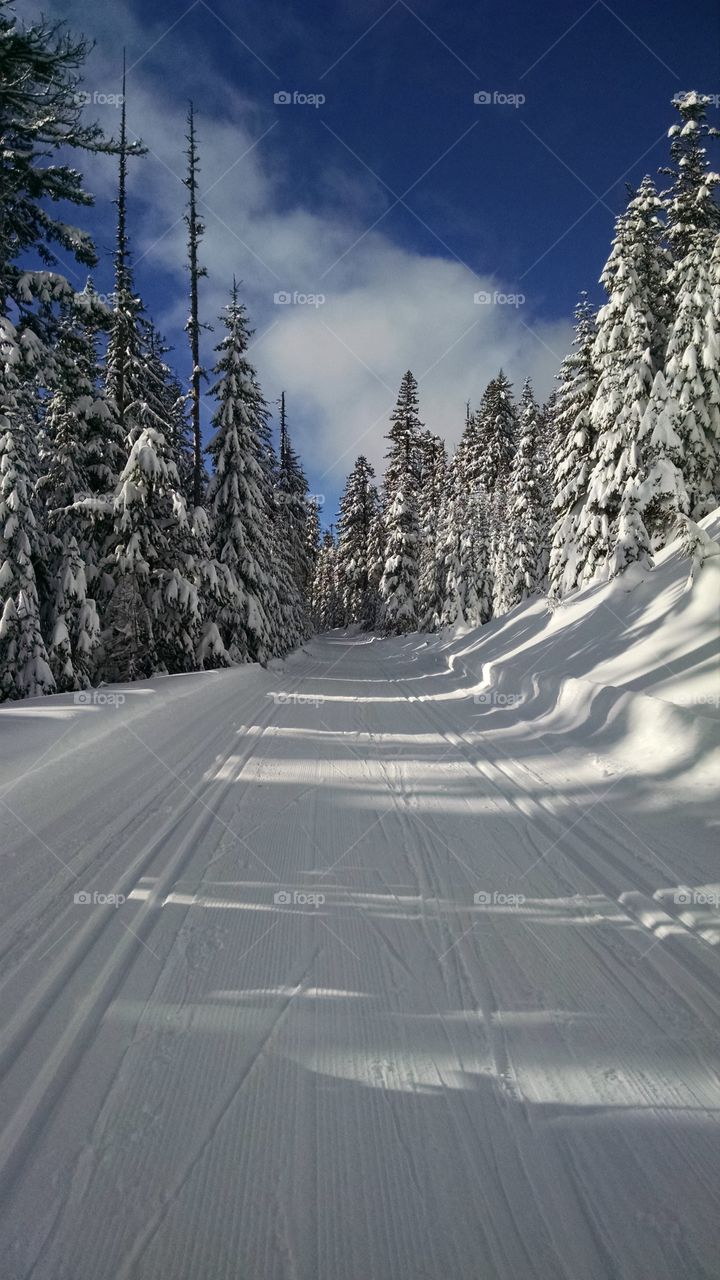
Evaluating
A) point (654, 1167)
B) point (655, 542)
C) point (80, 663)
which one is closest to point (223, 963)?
point (654, 1167)

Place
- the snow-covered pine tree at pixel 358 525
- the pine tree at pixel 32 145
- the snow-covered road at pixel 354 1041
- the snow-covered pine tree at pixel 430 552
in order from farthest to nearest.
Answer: the snow-covered pine tree at pixel 358 525, the snow-covered pine tree at pixel 430 552, the pine tree at pixel 32 145, the snow-covered road at pixel 354 1041

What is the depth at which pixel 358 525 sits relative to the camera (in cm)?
4947

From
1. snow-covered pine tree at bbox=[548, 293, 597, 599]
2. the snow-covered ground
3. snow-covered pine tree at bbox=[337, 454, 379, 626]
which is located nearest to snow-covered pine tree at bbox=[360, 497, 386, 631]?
snow-covered pine tree at bbox=[337, 454, 379, 626]

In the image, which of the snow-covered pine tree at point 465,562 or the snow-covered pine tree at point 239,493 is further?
the snow-covered pine tree at point 465,562

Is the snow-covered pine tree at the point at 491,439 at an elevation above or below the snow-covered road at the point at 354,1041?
above

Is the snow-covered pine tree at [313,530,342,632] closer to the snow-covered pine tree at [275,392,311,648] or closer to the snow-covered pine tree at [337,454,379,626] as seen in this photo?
the snow-covered pine tree at [337,454,379,626]

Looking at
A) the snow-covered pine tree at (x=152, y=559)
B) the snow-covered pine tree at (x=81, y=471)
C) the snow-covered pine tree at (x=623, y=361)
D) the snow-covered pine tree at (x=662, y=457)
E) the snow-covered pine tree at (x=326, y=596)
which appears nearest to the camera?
the snow-covered pine tree at (x=152, y=559)

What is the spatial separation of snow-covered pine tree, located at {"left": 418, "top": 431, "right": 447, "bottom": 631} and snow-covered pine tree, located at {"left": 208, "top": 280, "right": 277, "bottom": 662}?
57.2ft

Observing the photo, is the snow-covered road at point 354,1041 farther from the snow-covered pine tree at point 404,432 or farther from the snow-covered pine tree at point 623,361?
the snow-covered pine tree at point 404,432

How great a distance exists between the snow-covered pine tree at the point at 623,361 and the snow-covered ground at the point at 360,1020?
12071 mm

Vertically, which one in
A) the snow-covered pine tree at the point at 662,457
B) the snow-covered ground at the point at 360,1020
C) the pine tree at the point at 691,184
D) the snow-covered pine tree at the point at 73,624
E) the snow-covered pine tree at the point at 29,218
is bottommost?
the snow-covered ground at the point at 360,1020

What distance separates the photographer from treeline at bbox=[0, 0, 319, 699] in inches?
365

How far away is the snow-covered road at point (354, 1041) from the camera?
167 centimetres

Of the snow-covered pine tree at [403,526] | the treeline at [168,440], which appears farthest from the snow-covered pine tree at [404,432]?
the treeline at [168,440]
